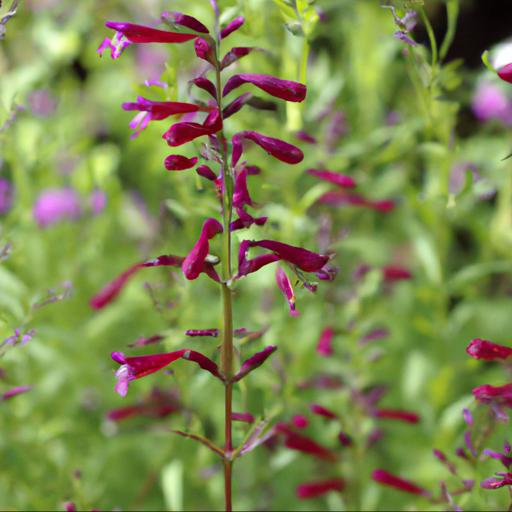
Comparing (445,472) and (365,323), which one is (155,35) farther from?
(445,472)

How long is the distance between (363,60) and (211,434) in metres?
0.65

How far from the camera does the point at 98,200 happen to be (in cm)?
115

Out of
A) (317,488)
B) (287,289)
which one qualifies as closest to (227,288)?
(287,289)

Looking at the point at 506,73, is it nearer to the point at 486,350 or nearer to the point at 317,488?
the point at 486,350

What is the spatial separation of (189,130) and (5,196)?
93 cm

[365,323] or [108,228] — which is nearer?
[365,323]

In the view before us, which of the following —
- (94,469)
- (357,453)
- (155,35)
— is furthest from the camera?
(94,469)

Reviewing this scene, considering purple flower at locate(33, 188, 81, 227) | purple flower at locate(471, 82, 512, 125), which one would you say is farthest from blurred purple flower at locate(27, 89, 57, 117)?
purple flower at locate(471, 82, 512, 125)

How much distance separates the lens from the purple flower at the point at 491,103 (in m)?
1.30

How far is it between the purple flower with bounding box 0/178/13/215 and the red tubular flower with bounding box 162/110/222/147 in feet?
2.84

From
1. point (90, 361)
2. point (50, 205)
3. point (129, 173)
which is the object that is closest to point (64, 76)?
point (50, 205)

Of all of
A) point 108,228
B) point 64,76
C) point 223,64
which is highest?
point 223,64

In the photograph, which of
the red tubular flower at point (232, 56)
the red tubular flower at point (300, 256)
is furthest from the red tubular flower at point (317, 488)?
the red tubular flower at point (232, 56)

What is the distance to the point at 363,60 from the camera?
3.81 feet
